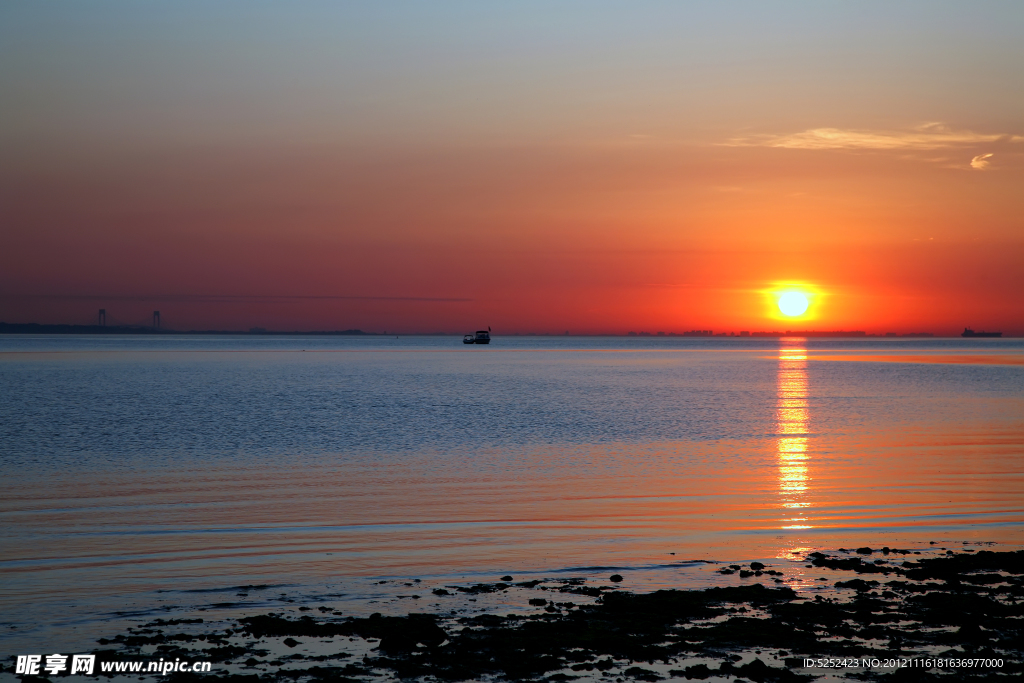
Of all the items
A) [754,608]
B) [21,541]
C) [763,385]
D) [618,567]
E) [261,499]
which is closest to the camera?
[754,608]

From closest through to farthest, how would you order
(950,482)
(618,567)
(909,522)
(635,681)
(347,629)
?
(635,681), (347,629), (618,567), (909,522), (950,482)

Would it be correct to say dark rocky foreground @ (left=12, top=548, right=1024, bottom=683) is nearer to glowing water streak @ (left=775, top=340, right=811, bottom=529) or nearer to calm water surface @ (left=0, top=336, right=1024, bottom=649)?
calm water surface @ (left=0, top=336, right=1024, bottom=649)

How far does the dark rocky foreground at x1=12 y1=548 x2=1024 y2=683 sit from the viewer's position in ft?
31.4

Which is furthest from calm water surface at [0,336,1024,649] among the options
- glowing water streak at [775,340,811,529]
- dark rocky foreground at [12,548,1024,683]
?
dark rocky foreground at [12,548,1024,683]

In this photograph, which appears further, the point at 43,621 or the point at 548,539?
the point at 548,539

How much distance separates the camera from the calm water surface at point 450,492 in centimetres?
1445

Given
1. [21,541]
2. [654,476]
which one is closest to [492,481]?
[654,476]

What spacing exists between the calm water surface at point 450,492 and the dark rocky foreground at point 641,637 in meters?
1.53

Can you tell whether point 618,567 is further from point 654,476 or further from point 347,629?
point 654,476

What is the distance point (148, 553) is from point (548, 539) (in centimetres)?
728

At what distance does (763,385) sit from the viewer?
7494cm

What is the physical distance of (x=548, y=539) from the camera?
1662cm

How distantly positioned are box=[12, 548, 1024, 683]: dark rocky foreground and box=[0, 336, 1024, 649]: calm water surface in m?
1.53

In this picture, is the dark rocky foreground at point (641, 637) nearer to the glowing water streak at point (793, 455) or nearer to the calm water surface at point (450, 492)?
the calm water surface at point (450, 492)
